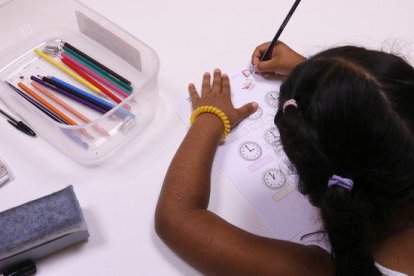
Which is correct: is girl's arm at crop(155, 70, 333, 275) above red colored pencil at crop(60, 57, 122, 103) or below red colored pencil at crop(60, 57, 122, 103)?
below

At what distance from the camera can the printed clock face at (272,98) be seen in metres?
0.68

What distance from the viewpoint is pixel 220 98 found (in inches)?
26.2

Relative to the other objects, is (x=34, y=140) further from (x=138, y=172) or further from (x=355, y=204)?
(x=355, y=204)

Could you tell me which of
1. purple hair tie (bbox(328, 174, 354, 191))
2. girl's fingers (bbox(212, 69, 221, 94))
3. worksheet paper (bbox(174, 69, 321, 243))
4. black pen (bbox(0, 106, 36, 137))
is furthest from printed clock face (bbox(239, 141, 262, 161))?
black pen (bbox(0, 106, 36, 137))

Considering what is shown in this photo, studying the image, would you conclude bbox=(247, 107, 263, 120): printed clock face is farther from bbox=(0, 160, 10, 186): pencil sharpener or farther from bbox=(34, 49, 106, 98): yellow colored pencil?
bbox=(0, 160, 10, 186): pencil sharpener

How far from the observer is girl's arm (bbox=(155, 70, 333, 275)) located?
0.51m

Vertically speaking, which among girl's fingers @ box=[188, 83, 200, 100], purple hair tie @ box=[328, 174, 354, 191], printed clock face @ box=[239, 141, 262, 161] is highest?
girl's fingers @ box=[188, 83, 200, 100]

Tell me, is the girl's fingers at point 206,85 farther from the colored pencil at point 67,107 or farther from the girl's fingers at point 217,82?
the colored pencil at point 67,107

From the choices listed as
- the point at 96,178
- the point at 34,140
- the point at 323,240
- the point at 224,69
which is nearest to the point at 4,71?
the point at 34,140

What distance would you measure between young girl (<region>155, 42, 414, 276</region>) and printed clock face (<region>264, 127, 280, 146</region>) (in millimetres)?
130

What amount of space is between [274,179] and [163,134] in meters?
0.18

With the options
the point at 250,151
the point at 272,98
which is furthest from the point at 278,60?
the point at 250,151

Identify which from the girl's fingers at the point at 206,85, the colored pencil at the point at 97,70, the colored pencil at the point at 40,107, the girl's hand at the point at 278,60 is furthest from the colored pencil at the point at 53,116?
the girl's hand at the point at 278,60

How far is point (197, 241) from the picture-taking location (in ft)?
1.73
